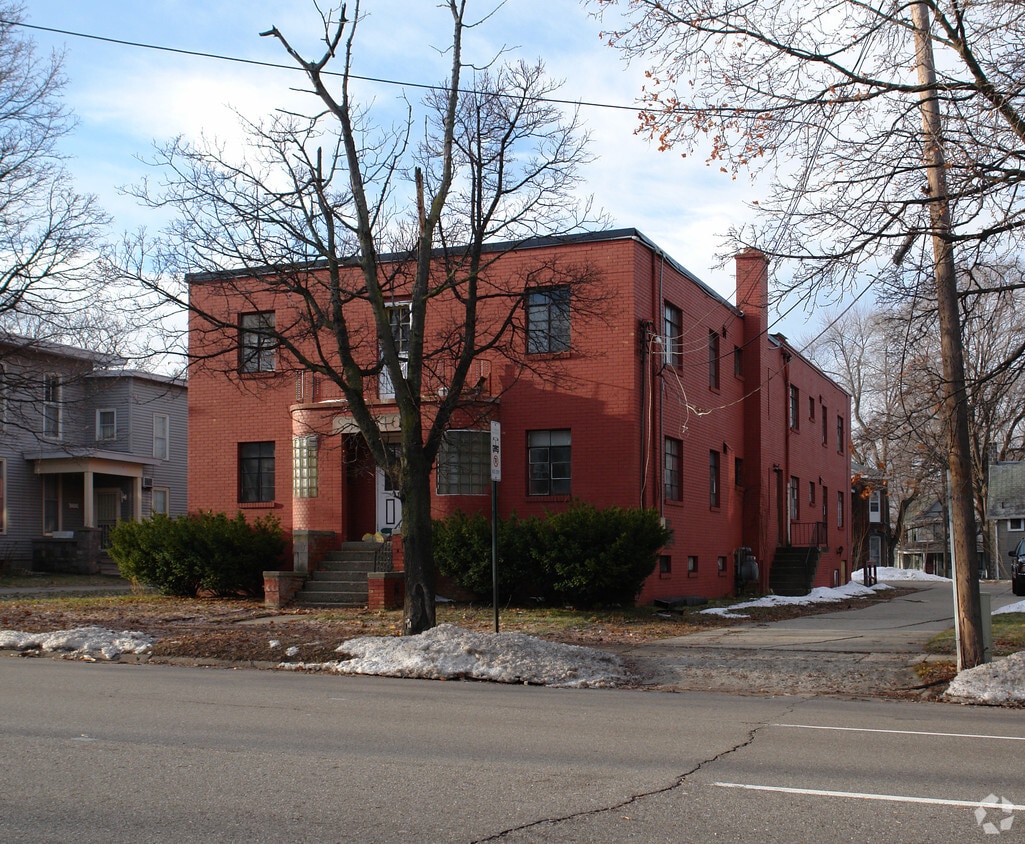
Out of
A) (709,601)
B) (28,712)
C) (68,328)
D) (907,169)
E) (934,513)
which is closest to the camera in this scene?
(28,712)

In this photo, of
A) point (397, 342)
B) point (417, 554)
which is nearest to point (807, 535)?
point (397, 342)

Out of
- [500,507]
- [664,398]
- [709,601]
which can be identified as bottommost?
[709,601]

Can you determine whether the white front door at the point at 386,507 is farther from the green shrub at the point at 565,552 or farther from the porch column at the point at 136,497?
the porch column at the point at 136,497

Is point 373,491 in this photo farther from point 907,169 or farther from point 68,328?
point 907,169

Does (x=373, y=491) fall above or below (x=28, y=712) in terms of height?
above

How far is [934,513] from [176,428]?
55.7 m

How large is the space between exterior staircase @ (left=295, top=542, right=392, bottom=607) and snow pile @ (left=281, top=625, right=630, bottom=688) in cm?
753

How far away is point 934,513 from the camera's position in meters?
78.1

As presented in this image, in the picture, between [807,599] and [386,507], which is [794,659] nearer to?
[386,507]

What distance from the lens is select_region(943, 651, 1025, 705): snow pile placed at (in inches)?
440

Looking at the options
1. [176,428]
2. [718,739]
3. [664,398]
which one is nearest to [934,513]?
[176,428]

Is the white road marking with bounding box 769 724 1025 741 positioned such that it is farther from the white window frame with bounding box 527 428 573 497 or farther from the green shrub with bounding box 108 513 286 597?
the green shrub with bounding box 108 513 286 597

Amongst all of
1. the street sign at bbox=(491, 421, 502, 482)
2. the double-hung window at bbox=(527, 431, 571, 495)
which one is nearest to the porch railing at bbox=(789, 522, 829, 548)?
the double-hung window at bbox=(527, 431, 571, 495)

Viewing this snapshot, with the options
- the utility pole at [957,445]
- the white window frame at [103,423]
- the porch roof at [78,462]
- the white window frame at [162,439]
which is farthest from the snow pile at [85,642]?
the white window frame at [162,439]
